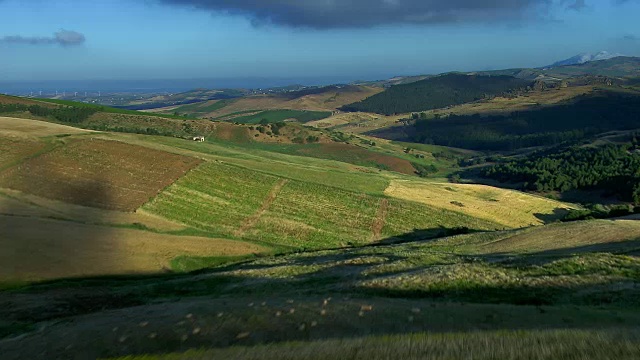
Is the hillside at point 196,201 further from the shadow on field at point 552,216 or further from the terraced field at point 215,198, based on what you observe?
the shadow on field at point 552,216

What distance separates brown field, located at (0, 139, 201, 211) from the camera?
64.1m

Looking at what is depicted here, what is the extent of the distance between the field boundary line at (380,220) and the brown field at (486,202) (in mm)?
6869

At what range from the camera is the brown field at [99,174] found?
64062mm

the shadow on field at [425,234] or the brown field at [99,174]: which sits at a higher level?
the brown field at [99,174]

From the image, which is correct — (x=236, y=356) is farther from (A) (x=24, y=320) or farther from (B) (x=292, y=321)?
(A) (x=24, y=320)

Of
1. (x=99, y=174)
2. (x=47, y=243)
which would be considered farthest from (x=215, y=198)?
(x=47, y=243)

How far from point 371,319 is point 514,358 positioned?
708 cm

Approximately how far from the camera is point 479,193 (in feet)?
323

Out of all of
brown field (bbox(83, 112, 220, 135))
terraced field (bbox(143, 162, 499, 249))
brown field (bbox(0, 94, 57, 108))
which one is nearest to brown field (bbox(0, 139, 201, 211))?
terraced field (bbox(143, 162, 499, 249))

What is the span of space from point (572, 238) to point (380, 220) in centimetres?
3208

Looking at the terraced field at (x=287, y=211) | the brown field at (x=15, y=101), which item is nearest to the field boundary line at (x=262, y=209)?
the terraced field at (x=287, y=211)

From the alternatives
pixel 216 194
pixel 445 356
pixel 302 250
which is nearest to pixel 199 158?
pixel 216 194

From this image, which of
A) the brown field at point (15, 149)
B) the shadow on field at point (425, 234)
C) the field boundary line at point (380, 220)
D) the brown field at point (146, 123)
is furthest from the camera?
the brown field at point (146, 123)

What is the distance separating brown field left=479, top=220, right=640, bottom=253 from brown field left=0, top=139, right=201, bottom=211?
4635cm
